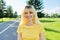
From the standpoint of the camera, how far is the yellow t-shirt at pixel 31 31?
387 centimetres

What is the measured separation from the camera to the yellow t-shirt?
3869mm

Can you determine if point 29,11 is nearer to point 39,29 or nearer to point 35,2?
point 39,29

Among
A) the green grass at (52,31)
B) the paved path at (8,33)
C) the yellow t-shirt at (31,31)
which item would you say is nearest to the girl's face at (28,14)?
the yellow t-shirt at (31,31)

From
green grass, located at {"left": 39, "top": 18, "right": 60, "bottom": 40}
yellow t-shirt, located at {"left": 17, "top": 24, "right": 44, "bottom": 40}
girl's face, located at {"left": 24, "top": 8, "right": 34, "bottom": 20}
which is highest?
girl's face, located at {"left": 24, "top": 8, "right": 34, "bottom": 20}

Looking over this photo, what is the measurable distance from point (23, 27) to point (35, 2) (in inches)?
3483

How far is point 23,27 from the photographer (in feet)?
A: 13.1

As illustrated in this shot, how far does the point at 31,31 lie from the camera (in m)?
3.90

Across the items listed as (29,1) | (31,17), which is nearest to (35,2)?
(29,1)

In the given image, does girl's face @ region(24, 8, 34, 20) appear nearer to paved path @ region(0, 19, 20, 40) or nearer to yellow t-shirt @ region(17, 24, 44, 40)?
yellow t-shirt @ region(17, 24, 44, 40)

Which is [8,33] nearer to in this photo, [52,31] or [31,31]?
[52,31]

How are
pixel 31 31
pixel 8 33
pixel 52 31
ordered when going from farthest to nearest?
1. pixel 52 31
2. pixel 8 33
3. pixel 31 31

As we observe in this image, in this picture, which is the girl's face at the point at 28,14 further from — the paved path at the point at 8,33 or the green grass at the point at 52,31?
the paved path at the point at 8,33

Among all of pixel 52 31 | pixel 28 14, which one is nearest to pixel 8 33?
pixel 52 31

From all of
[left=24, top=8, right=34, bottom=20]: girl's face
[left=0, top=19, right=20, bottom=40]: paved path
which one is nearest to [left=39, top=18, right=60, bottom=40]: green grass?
[left=0, top=19, right=20, bottom=40]: paved path
